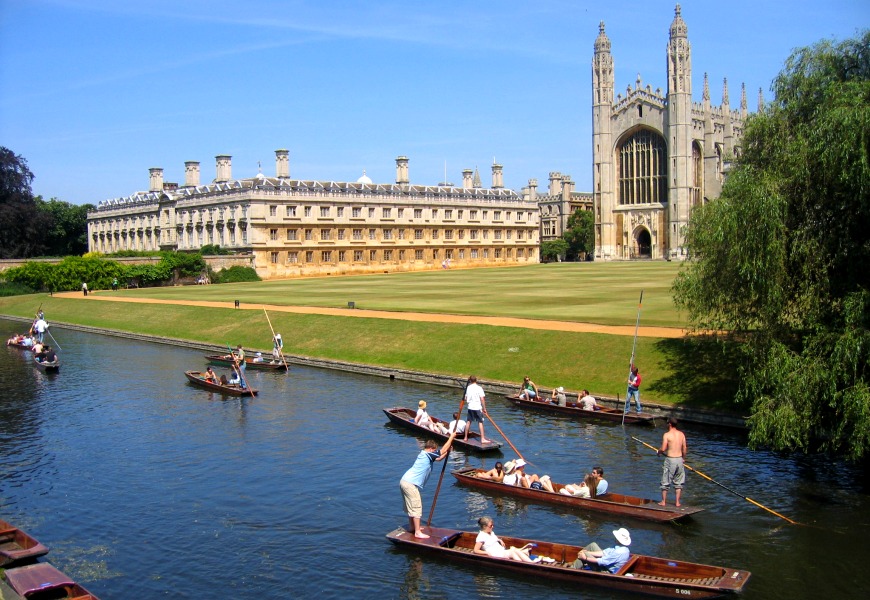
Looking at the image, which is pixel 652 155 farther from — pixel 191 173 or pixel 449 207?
pixel 191 173

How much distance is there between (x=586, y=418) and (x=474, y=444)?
5.27 metres

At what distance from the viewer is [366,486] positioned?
20625mm

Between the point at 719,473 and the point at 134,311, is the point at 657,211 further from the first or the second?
the point at 719,473

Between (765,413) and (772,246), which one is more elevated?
(772,246)

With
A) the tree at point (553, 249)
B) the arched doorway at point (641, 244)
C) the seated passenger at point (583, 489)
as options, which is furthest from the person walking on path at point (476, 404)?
the tree at point (553, 249)

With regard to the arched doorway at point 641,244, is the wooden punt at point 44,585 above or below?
below

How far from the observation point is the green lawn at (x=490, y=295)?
4288cm

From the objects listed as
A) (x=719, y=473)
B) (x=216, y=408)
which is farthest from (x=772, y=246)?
(x=216, y=408)

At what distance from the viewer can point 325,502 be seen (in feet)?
63.7

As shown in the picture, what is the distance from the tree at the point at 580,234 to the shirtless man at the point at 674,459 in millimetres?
118721

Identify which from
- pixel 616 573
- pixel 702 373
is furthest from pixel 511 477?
pixel 702 373

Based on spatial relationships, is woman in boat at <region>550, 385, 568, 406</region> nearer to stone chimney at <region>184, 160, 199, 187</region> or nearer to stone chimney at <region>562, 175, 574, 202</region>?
stone chimney at <region>184, 160, 199, 187</region>

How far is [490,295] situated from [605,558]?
139 ft

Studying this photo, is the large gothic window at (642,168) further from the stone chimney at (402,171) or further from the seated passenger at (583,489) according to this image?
the seated passenger at (583,489)
